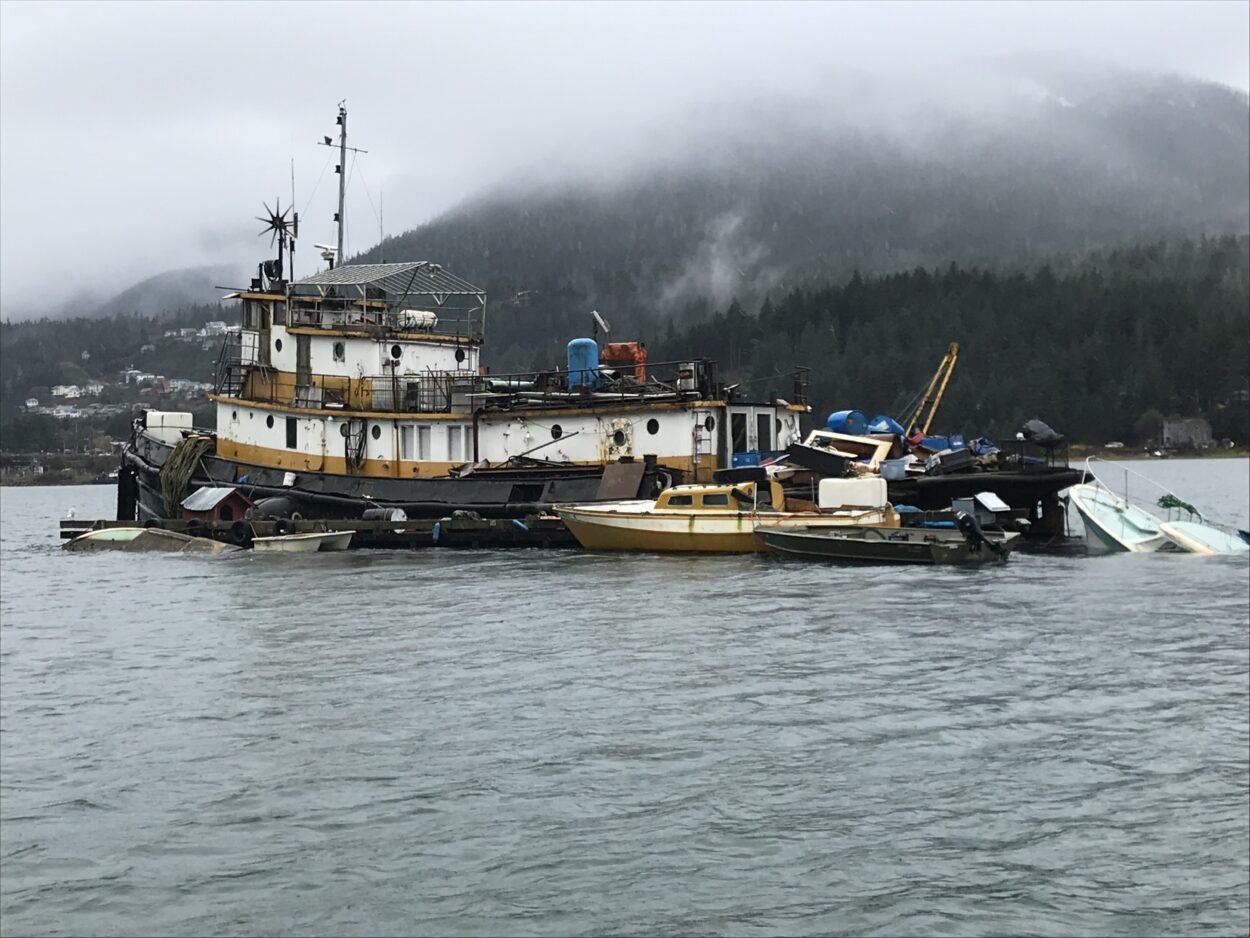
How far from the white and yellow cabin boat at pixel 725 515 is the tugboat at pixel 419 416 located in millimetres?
2634

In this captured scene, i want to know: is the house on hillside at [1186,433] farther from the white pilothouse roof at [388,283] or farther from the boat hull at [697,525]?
the boat hull at [697,525]

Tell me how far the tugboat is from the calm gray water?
1298 centimetres

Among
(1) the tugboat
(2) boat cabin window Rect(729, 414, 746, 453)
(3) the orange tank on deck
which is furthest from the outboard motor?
(2) boat cabin window Rect(729, 414, 746, 453)

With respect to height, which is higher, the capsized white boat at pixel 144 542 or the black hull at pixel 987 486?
the black hull at pixel 987 486

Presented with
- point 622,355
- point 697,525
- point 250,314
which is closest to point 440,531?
point 697,525

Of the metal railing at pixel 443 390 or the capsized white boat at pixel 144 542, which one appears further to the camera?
the metal railing at pixel 443 390

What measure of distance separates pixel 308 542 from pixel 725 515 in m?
12.2

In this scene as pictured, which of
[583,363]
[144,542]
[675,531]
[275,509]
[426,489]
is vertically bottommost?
[144,542]

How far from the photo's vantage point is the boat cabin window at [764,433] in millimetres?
42188

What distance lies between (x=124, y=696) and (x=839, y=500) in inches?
813

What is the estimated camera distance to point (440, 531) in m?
38.8

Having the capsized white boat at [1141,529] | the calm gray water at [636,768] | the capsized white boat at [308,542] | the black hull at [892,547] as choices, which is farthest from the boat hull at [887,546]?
the capsized white boat at [308,542]

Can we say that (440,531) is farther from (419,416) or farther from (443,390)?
(443,390)

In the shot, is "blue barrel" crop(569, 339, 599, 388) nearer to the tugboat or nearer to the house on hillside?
the tugboat
